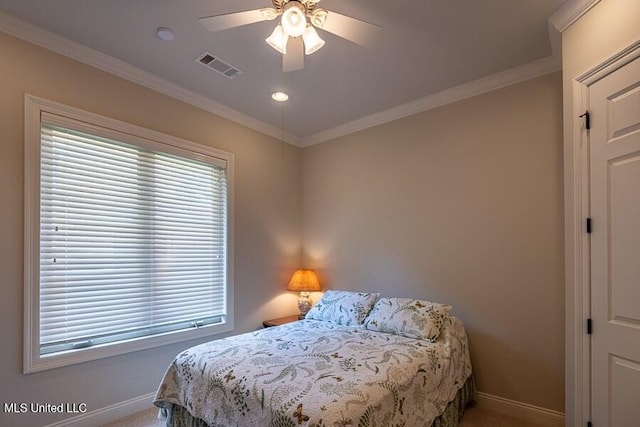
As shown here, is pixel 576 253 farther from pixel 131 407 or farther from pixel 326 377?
pixel 131 407

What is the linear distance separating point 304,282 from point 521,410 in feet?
7.64

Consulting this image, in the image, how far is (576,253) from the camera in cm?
186

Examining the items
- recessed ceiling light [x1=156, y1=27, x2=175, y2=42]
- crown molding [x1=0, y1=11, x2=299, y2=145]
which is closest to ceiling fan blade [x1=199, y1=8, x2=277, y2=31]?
recessed ceiling light [x1=156, y1=27, x2=175, y2=42]

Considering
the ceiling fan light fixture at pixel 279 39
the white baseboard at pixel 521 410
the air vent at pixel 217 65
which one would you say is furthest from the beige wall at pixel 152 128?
the white baseboard at pixel 521 410

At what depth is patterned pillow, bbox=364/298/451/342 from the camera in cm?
256

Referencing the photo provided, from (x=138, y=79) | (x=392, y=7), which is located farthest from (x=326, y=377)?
(x=138, y=79)

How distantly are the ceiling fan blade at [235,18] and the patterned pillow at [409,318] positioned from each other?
92.3 inches

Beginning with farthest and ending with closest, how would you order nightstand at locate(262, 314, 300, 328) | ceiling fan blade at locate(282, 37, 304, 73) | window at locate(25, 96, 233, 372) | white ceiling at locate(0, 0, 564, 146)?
nightstand at locate(262, 314, 300, 328)
window at locate(25, 96, 233, 372)
white ceiling at locate(0, 0, 564, 146)
ceiling fan blade at locate(282, 37, 304, 73)

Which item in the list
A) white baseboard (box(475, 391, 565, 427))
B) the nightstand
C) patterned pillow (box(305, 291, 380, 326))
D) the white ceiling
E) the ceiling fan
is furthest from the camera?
the nightstand

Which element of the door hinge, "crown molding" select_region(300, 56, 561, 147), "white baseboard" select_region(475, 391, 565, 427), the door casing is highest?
"crown molding" select_region(300, 56, 561, 147)

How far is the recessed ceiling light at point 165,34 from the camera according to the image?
7.32ft

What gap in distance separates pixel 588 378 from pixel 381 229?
2.07 meters

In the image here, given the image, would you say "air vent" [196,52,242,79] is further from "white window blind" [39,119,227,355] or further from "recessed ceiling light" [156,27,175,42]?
"white window blind" [39,119,227,355]

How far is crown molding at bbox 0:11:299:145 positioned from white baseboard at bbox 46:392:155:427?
2611 millimetres
